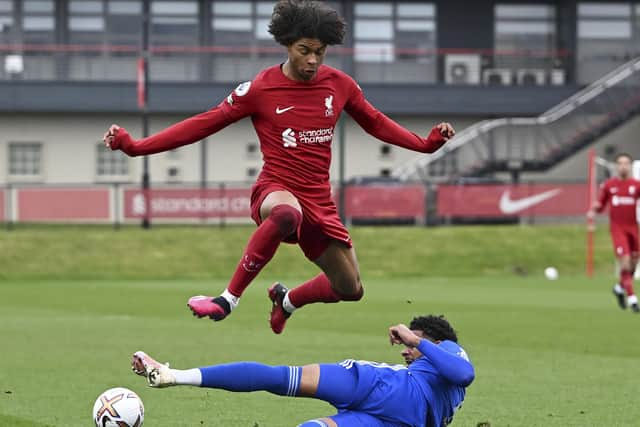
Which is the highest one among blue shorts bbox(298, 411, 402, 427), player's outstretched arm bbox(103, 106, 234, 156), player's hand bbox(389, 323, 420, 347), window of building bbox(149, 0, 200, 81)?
window of building bbox(149, 0, 200, 81)

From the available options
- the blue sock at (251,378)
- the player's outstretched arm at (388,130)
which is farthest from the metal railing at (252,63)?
the blue sock at (251,378)

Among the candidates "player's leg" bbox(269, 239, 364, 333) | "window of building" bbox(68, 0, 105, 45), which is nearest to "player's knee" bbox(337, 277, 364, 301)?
"player's leg" bbox(269, 239, 364, 333)

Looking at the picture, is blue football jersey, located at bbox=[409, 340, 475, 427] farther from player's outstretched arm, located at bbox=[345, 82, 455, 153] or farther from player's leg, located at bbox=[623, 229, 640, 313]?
player's leg, located at bbox=[623, 229, 640, 313]

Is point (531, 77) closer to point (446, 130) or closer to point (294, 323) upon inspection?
point (294, 323)

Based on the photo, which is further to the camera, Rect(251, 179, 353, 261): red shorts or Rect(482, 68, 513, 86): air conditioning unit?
Rect(482, 68, 513, 86): air conditioning unit

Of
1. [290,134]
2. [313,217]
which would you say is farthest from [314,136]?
[313,217]

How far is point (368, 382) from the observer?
26.8ft

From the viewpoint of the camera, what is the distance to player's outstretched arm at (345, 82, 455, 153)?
990 centimetres

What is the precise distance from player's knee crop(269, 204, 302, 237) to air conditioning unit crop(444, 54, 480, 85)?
39.0m

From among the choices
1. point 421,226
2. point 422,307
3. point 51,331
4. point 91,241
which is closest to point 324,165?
point 51,331

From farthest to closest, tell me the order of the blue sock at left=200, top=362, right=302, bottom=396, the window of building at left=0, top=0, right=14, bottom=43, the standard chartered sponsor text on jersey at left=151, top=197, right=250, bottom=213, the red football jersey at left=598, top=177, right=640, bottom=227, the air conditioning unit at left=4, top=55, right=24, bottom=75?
the window of building at left=0, top=0, right=14, bottom=43 < the air conditioning unit at left=4, top=55, right=24, bottom=75 < the standard chartered sponsor text on jersey at left=151, top=197, right=250, bottom=213 < the red football jersey at left=598, top=177, right=640, bottom=227 < the blue sock at left=200, top=362, right=302, bottom=396

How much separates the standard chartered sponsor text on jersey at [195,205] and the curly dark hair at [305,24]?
25.6m

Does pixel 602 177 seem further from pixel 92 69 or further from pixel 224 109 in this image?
pixel 224 109

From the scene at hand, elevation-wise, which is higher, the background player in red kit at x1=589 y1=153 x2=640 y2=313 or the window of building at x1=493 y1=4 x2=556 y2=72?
the window of building at x1=493 y1=4 x2=556 y2=72
